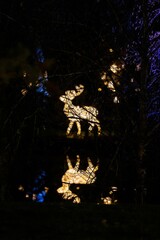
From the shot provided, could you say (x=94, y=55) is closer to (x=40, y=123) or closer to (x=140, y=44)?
(x=140, y=44)

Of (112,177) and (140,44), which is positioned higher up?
(140,44)

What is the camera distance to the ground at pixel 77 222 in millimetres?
2043

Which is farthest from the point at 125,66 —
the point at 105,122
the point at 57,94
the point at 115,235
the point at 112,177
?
the point at 115,235

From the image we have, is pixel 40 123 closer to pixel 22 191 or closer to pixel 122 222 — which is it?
pixel 22 191

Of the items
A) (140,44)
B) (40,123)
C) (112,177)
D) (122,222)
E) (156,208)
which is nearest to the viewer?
(122,222)

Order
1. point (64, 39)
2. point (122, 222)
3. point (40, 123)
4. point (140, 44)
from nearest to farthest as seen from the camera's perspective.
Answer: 1. point (122, 222)
2. point (140, 44)
3. point (64, 39)
4. point (40, 123)

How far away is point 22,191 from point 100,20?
18.0 feet

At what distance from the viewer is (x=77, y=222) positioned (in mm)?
2266

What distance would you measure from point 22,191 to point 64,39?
16.8 feet

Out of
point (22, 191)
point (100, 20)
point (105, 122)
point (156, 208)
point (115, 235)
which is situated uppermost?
point (100, 20)

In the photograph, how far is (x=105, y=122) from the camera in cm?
802

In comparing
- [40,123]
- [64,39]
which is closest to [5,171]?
[40,123]

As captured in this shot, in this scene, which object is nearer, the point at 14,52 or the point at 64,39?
the point at 64,39

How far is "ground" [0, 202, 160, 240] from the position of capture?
2043mm
